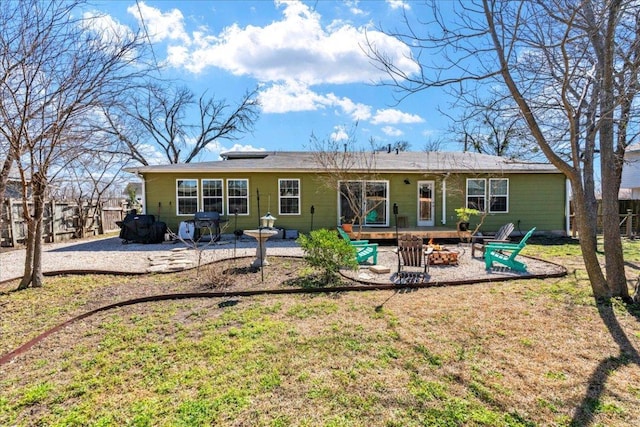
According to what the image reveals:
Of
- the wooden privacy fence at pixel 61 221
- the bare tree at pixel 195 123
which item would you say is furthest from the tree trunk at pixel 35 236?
the bare tree at pixel 195 123

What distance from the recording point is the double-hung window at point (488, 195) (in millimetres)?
12094

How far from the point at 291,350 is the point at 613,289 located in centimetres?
439

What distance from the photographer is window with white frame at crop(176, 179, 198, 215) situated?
38.3 feet

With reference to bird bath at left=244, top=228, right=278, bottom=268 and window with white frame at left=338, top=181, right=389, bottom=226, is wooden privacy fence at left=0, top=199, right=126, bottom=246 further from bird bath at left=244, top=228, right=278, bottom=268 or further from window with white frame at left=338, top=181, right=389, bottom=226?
window with white frame at left=338, top=181, right=389, bottom=226

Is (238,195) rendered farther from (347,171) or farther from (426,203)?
(426,203)

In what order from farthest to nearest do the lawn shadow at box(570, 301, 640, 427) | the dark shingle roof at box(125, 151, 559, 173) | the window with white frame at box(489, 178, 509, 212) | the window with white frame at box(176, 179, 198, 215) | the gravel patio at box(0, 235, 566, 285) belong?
the window with white frame at box(489, 178, 509, 212) → the window with white frame at box(176, 179, 198, 215) → the dark shingle roof at box(125, 151, 559, 173) → the gravel patio at box(0, 235, 566, 285) → the lawn shadow at box(570, 301, 640, 427)

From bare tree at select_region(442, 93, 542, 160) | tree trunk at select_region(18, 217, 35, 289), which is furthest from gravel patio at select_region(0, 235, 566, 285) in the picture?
bare tree at select_region(442, 93, 542, 160)

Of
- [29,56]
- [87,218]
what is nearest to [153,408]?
[29,56]

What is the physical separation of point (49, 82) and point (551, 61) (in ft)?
21.3

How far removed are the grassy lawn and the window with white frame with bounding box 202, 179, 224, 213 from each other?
7022 mm

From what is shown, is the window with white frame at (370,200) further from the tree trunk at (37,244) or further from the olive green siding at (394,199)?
the tree trunk at (37,244)

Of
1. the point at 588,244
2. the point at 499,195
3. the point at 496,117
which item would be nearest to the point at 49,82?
the point at 496,117

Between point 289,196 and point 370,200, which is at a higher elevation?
point 289,196

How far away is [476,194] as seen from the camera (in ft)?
39.9
